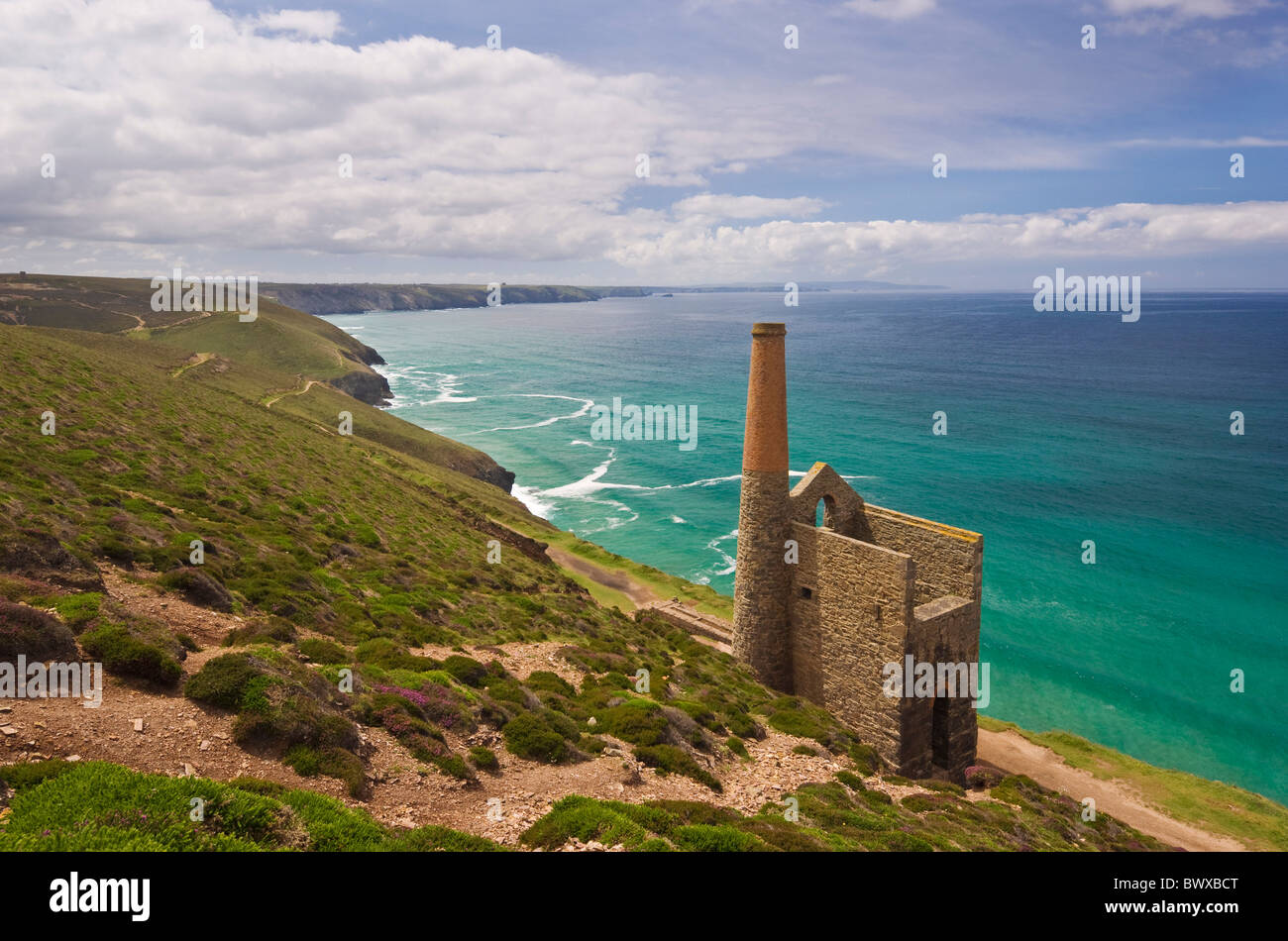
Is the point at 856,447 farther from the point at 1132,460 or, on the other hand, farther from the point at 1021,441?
the point at 1132,460

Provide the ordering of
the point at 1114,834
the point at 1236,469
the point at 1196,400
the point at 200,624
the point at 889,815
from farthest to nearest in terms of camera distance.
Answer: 1. the point at 1196,400
2. the point at 1236,469
3. the point at 1114,834
4. the point at 889,815
5. the point at 200,624

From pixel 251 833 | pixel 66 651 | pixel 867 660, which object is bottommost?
pixel 867 660

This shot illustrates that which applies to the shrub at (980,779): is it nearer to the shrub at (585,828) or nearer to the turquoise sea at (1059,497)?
the turquoise sea at (1059,497)

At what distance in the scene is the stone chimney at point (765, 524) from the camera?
2759 cm

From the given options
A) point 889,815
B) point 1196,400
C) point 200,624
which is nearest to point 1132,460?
point 1196,400

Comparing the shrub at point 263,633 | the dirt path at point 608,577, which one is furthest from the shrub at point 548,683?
the dirt path at point 608,577

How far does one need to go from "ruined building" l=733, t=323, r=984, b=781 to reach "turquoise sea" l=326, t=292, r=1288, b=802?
21196 mm

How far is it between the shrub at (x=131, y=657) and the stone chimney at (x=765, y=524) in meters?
19.5

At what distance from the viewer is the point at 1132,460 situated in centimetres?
9212

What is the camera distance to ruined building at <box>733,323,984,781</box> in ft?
83.6

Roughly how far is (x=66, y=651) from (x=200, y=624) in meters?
3.90

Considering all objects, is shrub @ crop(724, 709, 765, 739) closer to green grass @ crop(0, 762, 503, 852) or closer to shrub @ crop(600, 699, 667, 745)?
shrub @ crop(600, 699, 667, 745)

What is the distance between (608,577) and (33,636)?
44.1 metres

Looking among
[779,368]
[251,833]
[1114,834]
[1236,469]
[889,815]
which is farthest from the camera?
[1236,469]
